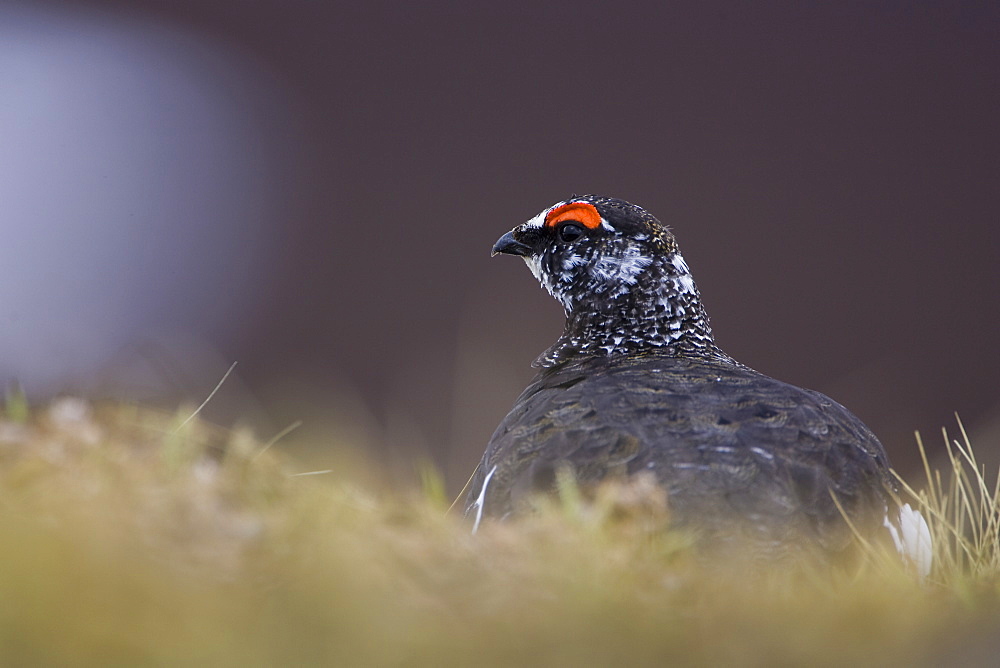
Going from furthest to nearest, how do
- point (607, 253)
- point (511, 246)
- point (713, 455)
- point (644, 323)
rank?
point (511, 246), point (607, 253), point (644, 323), point (713, 455)

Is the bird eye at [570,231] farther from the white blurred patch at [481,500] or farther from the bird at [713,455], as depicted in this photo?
the white blurred patch at [481,500]

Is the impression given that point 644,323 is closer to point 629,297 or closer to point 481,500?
point 629,297

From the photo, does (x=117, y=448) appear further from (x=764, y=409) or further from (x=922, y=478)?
(x=922, y=478)

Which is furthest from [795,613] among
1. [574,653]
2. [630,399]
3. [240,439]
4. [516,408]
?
[516,408]

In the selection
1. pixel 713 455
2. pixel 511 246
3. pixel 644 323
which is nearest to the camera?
pixel 713 455

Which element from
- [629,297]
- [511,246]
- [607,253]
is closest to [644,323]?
[629,297]

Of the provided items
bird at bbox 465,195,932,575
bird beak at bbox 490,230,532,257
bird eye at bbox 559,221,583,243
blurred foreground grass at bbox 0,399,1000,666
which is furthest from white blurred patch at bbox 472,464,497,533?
bird beak at bbox 490,230,532,257

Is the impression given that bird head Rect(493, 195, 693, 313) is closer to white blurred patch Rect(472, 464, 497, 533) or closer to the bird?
the bird
